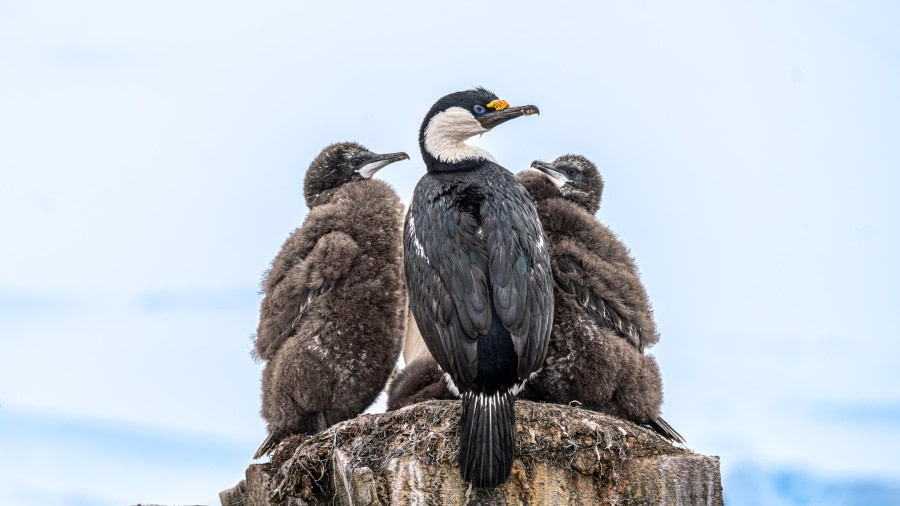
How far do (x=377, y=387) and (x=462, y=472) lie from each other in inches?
70.5

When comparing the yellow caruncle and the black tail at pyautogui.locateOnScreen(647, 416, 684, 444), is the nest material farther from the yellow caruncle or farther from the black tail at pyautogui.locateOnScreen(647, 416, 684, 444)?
the yellow caruncle

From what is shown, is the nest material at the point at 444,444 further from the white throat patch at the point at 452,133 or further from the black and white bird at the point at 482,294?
the white throat patch at the point at 452,133

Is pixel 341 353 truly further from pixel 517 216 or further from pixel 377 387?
pixel 517 216

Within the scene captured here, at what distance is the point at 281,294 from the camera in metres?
7.29

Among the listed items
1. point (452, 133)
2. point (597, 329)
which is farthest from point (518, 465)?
point (452, 133)

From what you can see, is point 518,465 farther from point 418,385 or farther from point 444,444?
point 418,385

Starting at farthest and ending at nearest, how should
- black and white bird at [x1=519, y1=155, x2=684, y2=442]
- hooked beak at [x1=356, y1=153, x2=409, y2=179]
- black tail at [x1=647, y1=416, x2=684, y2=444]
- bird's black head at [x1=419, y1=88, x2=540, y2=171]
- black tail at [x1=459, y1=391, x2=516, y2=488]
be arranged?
1. hooked beak at [x1=356, y1=153, x2=409, y2=179]
2. black tail at [x1=647, y1=416, x2=684, y2=444]
3. bird's black head at [x1=419, y1=88, x2=540, y2=171]
4. black and white bird at [x1=519, y1=155, x2=684, y2=442]
5. black tail at [x1=459, y1=391, x2=516, y2=488]

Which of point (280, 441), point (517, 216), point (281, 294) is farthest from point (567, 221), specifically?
point (280, 441)

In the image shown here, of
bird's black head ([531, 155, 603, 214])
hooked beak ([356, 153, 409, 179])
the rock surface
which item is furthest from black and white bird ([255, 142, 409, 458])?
bird's black head ([531, 155, 603, 214])

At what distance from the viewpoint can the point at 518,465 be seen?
5910 millimetres

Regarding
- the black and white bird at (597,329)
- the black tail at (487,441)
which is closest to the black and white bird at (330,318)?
the black and white bird at (597,329)

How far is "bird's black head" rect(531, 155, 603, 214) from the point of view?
7.91m

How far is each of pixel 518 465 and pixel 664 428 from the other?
1.78 metres

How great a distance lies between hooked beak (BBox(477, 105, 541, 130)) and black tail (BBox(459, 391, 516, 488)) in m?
2.25
